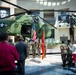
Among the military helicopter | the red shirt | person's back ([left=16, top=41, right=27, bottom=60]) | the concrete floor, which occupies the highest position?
the military helicopter

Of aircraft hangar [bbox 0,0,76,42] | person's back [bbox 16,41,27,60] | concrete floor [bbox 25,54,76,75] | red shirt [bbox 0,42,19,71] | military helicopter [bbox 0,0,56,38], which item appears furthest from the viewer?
aircraft hangar [bbox 0,0,76,42]

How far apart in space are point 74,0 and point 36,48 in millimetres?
23765

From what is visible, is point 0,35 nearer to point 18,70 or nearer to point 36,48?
point 18,70

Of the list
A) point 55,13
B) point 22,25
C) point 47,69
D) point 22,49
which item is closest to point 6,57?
point 22,49

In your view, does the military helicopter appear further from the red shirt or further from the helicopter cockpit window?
the red shirt

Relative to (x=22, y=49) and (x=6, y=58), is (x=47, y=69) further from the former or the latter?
(x=6, y=58)

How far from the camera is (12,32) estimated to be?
14219mm

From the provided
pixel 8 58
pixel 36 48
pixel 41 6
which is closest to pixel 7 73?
pixel 8 58

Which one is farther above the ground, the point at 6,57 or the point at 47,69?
the point at 6,57

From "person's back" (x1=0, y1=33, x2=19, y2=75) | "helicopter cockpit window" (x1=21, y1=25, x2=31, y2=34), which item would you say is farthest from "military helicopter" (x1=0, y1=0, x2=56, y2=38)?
"person's back" (x1=0, y1=33, x2=19, y2=75)

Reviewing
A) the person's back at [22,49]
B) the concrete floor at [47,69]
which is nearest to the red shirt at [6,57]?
the person's back at [22,49]

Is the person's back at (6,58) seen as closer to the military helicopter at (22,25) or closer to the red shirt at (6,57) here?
the red shirt at (6,57)

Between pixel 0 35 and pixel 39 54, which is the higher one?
pixel 0 35

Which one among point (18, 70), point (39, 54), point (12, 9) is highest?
point (12, 9)
